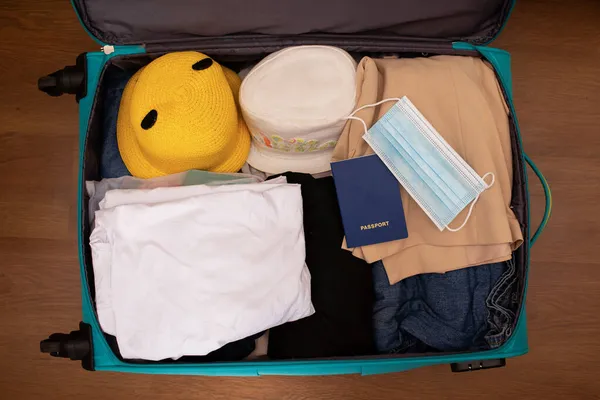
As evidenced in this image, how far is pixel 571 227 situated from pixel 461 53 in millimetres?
527

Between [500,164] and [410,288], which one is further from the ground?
[500,164]

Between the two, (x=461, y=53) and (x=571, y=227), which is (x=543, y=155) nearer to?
(x=571, y=227)

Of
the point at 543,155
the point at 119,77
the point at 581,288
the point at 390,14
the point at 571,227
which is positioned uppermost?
the point at 390,14

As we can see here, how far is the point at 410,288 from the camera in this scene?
0.84m

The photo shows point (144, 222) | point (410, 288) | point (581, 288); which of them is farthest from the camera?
point (581, 288)

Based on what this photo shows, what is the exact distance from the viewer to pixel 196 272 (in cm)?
72

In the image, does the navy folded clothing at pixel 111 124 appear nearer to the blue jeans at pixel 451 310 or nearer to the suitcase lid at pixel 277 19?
the suitcase lid at pixel 277 19

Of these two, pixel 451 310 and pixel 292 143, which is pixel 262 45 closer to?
pixel 292 143

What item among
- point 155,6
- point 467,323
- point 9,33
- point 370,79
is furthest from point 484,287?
point 9,33

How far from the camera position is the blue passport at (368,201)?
2.54 feet

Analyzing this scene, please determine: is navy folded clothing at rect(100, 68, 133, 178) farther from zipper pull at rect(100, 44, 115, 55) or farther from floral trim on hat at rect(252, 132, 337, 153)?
floral trim on hat at rect(252, 132, 337, 153)

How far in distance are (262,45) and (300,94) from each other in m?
0.16

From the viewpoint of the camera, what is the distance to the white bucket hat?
739 millimetres

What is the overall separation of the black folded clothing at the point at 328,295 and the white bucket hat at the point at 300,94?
106 millimetres
